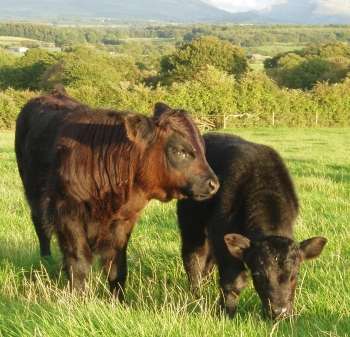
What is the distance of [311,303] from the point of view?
16.8 feet

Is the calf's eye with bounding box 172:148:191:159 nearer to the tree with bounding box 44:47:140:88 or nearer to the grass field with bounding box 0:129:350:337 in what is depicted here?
the grass field with bounding box 0:129:350:337

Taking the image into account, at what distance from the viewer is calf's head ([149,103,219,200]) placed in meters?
5.16

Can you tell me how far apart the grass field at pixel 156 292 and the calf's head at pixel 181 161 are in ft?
2.91

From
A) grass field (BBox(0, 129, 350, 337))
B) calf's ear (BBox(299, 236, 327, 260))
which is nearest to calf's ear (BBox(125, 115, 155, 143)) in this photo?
grass field (BBox(0, 129, 350, 337))

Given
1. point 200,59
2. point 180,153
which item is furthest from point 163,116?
point 200,59

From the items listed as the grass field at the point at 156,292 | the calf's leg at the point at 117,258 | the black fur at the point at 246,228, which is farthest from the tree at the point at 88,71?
the calf's leg at the point at 117,258

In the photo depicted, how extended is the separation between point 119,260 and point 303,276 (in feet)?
5.76

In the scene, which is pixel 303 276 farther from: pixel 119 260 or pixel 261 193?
pixel 119 260

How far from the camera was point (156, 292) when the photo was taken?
577cm

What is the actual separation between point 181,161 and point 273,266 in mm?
1180

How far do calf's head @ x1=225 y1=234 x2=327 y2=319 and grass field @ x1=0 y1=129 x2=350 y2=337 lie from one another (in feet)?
0.47

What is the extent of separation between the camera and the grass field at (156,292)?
12.6ft

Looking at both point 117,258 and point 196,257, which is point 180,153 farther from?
point 196,257

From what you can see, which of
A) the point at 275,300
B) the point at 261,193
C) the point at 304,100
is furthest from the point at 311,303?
the point at 304,100
